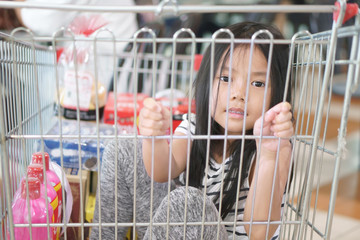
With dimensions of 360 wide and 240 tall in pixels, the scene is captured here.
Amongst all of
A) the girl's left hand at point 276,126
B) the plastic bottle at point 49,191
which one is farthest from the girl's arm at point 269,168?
the plastic bottle at point 49,191

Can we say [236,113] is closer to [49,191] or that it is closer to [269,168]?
[269,168]

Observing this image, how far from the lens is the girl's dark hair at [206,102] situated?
0.89m

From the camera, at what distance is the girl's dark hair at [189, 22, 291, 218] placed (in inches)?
34.9

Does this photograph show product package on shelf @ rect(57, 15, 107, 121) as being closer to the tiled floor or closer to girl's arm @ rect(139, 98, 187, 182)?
girl's arm @ rect(139, 98, 187, 182)

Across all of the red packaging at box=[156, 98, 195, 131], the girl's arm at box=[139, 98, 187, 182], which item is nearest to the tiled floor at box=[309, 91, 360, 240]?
the red packaging at box=[156, 98, 195, 131]

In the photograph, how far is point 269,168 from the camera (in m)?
0.75

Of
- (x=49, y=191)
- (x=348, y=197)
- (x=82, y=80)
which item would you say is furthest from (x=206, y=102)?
(x=348, y=197)

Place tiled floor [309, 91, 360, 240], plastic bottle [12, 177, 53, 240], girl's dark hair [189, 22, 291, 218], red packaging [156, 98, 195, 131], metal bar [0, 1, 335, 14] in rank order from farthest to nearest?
tiled floor [309, 91, 360, 240], red packaging [156, 98, 195, 131], girl's dark hair [189, 22, 291, 218], plastic bottle [12, 177, 53, 240], metal bar [0, 1, 335, 14]

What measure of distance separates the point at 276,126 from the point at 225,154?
151 mm

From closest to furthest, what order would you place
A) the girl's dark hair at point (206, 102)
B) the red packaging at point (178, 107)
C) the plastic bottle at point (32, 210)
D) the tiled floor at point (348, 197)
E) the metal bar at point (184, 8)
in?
1. the metal bar at point (184, 8)
2. the plastic bottle at point (32, 210)
3. the girl's dark hair at point (206, 102)
4. the red packaging at point (178, 107)
5. the tiled floor at point (348, 197)

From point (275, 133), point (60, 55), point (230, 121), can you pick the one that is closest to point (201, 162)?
point (230, 121)

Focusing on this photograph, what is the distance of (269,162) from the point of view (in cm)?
76

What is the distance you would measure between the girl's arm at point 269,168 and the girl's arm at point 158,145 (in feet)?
0.65

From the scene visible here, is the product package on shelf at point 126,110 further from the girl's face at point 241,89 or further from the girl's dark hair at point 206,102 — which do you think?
the girl's face at point 241,89
